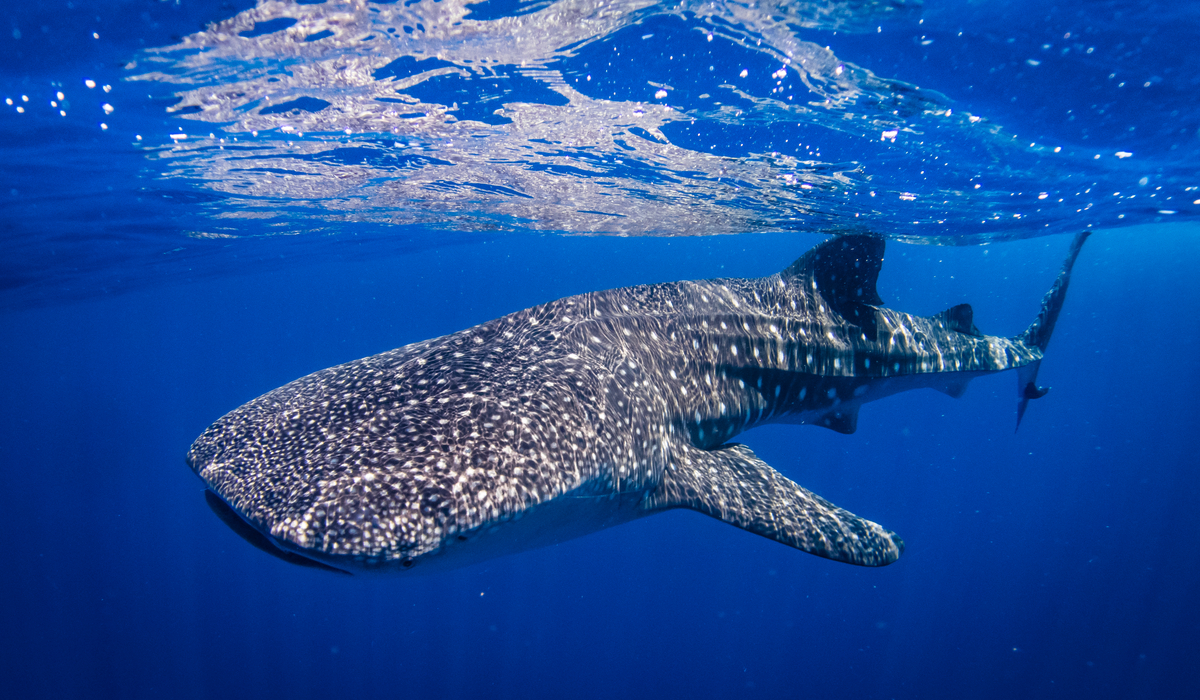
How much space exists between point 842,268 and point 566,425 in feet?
16.3

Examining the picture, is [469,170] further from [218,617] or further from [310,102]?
[218,617]

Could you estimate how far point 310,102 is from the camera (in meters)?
8.92

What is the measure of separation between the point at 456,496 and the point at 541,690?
27125mm

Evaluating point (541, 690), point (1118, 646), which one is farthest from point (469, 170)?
point (1118, 646)

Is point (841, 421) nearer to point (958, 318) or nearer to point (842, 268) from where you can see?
point (842, 268)

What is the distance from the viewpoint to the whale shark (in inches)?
108

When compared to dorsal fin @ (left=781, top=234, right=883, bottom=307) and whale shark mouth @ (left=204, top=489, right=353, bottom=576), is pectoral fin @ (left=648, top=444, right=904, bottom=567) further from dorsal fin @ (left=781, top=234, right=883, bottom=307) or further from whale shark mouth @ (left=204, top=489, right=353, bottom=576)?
dorsal fin @ (left=781, top=234, right=883, bottom=307)

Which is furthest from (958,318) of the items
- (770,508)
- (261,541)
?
(261,541)

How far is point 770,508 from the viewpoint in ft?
14.1

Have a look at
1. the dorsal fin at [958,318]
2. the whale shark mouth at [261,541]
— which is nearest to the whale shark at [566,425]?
the whale shark mouth at [261,541]

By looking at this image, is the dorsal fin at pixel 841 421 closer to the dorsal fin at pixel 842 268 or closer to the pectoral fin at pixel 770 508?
the dorsal fin at pixel 842 268

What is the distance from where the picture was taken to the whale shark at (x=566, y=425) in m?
2.73

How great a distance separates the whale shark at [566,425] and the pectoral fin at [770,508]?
0.06 ft

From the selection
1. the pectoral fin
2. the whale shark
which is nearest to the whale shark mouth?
the whale shark
